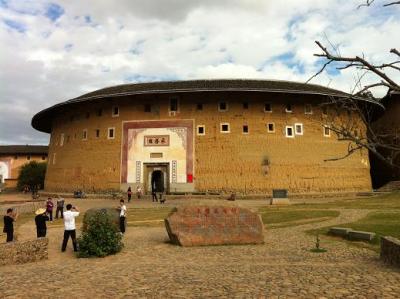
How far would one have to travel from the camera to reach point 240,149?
29469 mm

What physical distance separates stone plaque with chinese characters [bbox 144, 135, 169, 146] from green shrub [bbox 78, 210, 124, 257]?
20.5 metres

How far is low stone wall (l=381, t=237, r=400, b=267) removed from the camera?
23.3 feet

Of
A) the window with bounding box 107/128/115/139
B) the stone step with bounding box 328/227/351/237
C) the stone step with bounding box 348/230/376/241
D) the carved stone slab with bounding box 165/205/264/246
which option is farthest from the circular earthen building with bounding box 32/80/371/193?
the stone step with bounding box 348/230/376/241

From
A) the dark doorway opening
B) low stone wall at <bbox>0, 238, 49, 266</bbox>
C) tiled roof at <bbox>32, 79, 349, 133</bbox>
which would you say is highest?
tiled roof at <bbox>32, 79, 349, 133</bbox>

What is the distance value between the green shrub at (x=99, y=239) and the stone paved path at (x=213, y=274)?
30 centimetres

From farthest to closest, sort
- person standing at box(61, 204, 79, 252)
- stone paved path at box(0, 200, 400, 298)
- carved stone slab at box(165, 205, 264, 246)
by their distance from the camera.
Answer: carved stone slab at box(165, 205, 264, 246) → person standing at box(61, 204, 79, 252) → stone paved path at box(0, 200, 400, 298)

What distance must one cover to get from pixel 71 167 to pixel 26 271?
2620 centimetres

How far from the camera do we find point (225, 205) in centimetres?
1095

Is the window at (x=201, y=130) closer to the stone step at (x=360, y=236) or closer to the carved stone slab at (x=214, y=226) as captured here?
the carved stone slab at (x=214, y=226)

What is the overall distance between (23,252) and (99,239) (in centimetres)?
168

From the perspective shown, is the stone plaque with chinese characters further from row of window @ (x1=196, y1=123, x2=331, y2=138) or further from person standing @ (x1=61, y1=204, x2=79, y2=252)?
person standing @ (x1=61, y1=204, x2=79, y2=252)

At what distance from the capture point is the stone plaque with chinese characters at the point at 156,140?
1191 inches

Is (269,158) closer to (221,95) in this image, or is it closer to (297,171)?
(297,171)

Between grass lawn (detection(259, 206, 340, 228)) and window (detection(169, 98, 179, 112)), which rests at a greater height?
window (detection(169, 98, 179, 112))
